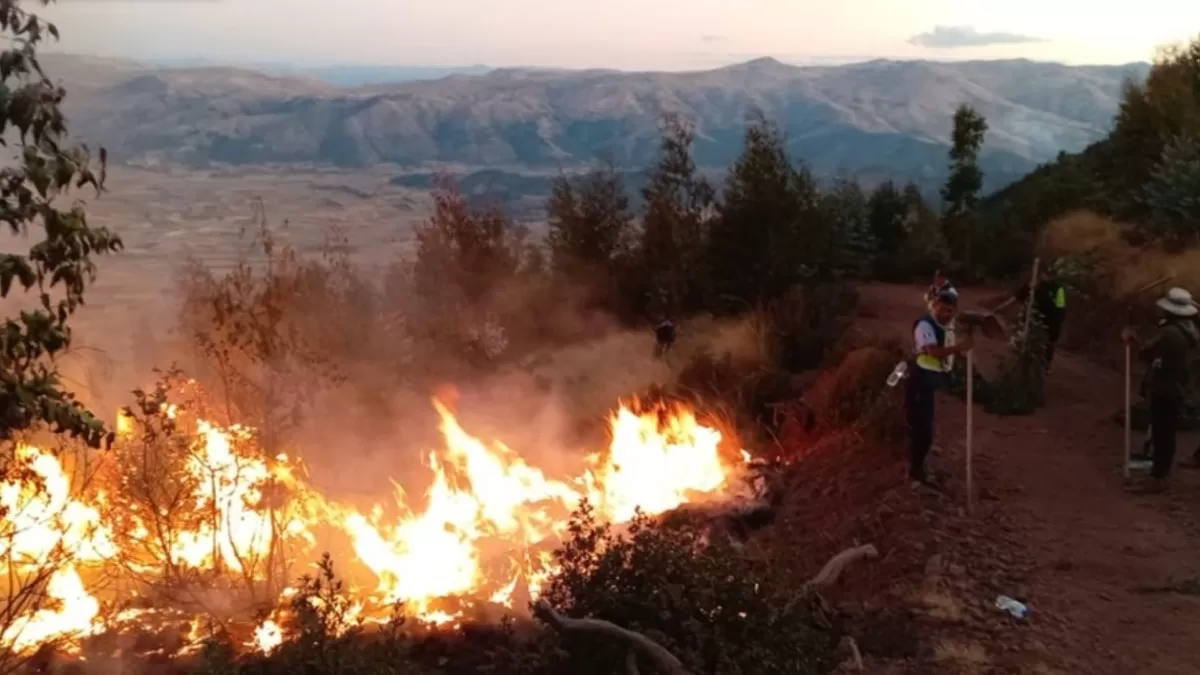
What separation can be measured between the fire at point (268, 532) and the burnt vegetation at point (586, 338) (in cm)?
7

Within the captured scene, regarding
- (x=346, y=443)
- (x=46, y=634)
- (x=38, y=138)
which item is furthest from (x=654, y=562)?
(x=346, y=443)

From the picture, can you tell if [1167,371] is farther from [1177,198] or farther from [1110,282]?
[1177,198]

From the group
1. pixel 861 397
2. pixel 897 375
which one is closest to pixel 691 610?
pixel 897 375

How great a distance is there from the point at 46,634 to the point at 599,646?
151 inches

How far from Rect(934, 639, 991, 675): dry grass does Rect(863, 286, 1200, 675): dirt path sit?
117mm

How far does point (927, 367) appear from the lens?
26.8 feet

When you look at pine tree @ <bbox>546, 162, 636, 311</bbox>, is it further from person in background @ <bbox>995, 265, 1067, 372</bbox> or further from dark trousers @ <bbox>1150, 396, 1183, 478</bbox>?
dark trousers @ <bbox>1150, 396, 1183, 478</bbox>

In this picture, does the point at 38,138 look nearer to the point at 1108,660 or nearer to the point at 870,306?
the point at 1108,660

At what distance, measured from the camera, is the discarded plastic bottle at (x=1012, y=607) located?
6508mm

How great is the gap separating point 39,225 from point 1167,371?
8081 millimetres

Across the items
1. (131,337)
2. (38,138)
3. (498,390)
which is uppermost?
(38,138)

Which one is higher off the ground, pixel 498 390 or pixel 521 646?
pixel 521 646

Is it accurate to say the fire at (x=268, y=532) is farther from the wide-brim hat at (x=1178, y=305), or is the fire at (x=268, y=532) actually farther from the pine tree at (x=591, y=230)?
the pine tree at (x=591, y=230)

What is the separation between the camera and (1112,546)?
7613mm
